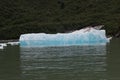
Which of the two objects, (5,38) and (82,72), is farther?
(5,38)

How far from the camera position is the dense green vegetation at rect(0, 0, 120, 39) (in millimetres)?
80625

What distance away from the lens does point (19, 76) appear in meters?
19.7

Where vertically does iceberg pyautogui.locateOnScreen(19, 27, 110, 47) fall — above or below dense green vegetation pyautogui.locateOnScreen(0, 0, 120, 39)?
below

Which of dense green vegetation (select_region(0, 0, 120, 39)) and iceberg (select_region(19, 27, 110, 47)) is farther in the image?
dense green vegetation (select_region(0, 0, 120, 39))

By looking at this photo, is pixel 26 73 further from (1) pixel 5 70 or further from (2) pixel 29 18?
(2) pixel 29 18

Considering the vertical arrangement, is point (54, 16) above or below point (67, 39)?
above

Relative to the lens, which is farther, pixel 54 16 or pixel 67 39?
pixel 54 16

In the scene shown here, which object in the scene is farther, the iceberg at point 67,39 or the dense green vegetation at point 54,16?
the dense green vegetation at point 54,16

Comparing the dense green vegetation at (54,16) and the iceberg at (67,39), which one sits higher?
the dense green vegetation at (54,16)

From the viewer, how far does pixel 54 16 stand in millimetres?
100188

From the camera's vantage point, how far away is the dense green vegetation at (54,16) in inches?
3174

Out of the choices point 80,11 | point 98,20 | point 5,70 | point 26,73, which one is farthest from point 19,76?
point 80,11

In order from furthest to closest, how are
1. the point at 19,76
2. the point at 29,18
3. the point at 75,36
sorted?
1. the point at 29,18
2. the point at 75,36
3. the point at 19,76

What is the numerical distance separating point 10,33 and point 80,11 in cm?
2878
